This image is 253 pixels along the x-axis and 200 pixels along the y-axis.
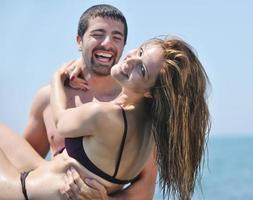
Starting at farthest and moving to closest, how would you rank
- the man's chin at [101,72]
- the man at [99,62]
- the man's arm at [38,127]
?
the man's arm at [38,127] → the man's chin at [101,72] → the man at [99,62]

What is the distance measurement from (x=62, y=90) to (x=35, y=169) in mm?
535

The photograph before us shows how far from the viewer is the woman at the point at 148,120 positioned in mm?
4035

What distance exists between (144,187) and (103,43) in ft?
3.26

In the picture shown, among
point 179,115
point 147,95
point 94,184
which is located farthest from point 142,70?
point 94,184

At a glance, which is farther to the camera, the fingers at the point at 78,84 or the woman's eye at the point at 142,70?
the fingers at the point at 78,84

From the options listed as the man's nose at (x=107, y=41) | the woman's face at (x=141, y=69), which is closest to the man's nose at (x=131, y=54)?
the woman's face at (x=141, y=69)

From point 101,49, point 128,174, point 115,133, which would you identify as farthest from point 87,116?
point 101,49

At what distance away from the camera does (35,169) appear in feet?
15.0

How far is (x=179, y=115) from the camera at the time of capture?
409 cm

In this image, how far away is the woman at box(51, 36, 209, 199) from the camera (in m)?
4.04

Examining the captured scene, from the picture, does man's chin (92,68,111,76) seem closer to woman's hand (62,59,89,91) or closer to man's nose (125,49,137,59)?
woman's hand (62,59,89,91)

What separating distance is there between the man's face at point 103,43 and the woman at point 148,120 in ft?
2.21

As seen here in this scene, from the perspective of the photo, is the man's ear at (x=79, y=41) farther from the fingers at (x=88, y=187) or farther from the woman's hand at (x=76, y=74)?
the fingers at (x=88, y=187)

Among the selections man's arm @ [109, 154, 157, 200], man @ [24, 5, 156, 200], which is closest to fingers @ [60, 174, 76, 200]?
man's arm @ [109, 154, 157, 200]
